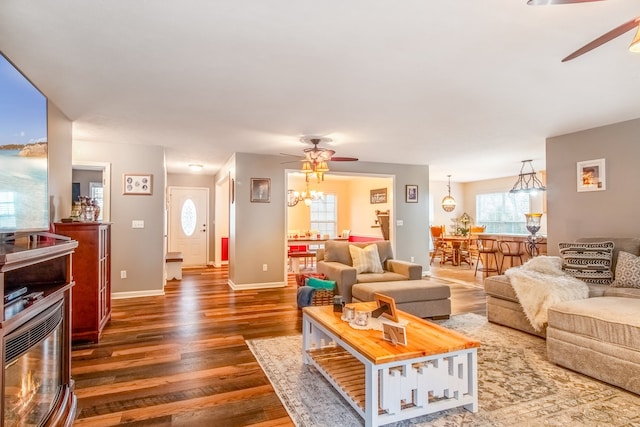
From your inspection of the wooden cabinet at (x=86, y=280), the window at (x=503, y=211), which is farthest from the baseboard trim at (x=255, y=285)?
the window at (x=503, y=211)

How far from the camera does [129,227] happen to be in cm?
516

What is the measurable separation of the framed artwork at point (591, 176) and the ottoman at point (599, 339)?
208 cm

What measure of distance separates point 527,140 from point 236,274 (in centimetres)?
497

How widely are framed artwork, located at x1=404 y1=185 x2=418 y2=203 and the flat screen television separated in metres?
6.03

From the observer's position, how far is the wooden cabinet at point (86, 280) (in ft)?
10.4

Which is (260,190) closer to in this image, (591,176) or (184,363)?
(184,363)

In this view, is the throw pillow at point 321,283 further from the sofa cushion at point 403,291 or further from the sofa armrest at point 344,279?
the sofa cushion at point 403,291

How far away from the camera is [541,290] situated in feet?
10.4

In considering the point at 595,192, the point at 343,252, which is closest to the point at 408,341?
the point at 343,252

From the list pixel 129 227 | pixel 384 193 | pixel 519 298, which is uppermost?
pixel 384 193

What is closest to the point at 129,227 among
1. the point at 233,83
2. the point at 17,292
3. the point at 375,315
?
the point at 233,83

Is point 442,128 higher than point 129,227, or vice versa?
point 442,128

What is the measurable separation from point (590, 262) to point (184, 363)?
414 cm

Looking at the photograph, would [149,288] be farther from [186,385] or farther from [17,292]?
[17,292]
